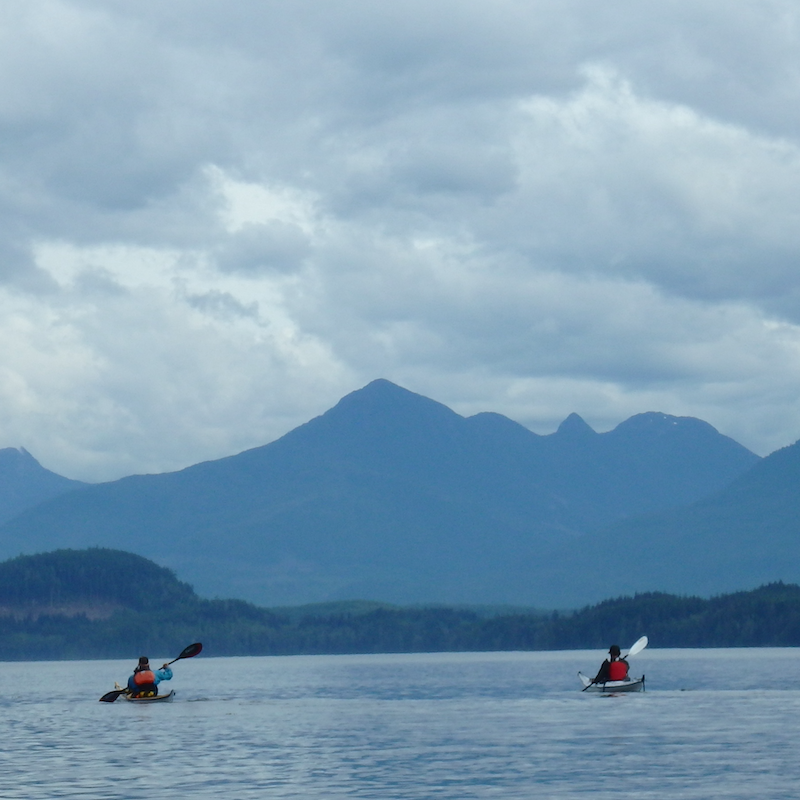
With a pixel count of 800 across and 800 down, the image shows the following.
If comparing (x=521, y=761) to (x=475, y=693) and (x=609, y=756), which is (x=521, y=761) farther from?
(x=475, y=693)

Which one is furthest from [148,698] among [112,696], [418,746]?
[418,746]

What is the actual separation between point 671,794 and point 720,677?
9371cm

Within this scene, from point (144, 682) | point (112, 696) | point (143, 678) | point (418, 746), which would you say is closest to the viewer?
A: point (418, 746)

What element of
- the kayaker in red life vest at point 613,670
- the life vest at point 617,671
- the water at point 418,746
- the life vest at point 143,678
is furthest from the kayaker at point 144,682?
the life vest at point 617,671

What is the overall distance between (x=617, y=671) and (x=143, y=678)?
3349 centimetres

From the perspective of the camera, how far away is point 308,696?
410ft

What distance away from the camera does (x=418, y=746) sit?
71750 millimetres

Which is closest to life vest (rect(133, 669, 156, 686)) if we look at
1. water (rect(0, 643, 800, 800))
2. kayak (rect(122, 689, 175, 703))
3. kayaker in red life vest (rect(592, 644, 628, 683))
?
kayak (rect(122, 689, 175, 703))

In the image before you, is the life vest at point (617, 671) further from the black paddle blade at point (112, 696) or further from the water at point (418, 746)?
the black paddle blade at point (112, 696)

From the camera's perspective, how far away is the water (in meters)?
55.6

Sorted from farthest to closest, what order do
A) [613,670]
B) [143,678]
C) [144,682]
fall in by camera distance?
[613,670] < [144,682] < [143,678]

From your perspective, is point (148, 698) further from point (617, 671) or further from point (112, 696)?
point (617, 671)

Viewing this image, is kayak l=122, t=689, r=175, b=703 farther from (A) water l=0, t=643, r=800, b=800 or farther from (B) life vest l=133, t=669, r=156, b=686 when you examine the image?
(B) life vest l=133, t=669, r=156, b=686

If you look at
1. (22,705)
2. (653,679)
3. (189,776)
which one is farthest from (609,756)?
(653,679)
